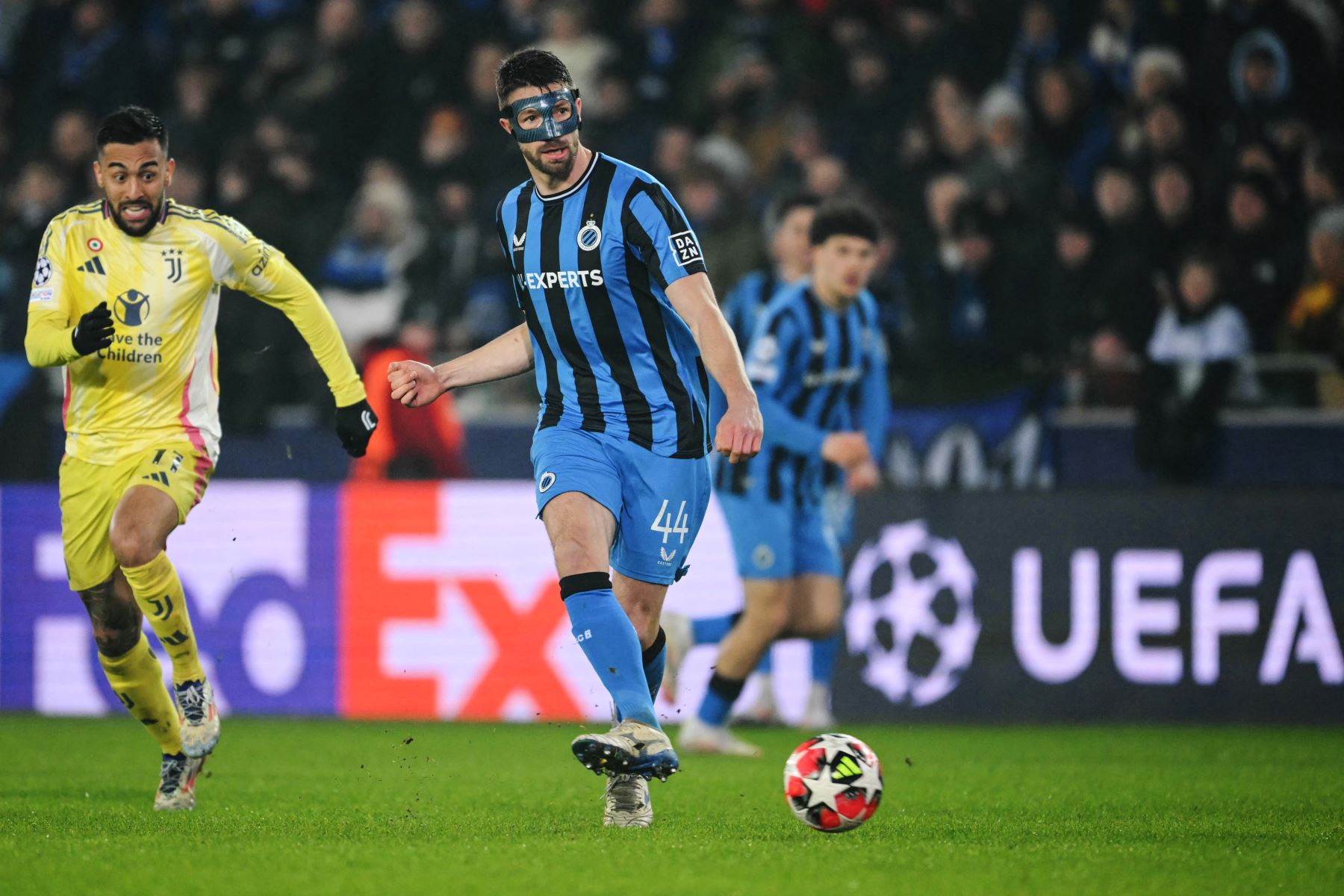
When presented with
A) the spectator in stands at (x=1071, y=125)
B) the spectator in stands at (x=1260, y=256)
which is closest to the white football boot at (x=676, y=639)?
the spectator in stands at (x=1260, y=256)

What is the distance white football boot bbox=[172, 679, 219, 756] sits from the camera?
19.1ft

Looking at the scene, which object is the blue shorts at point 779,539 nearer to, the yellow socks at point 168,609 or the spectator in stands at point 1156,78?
the yellow socks at point 168,609

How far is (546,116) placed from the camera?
5.29 metres

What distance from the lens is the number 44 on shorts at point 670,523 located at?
5402mm

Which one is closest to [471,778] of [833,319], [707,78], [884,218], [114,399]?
[114,399]

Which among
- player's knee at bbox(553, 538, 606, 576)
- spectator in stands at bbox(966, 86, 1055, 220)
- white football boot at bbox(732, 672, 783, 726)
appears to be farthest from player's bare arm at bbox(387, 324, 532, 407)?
spectator in stands at bbox(966, 86, 1055, 220)

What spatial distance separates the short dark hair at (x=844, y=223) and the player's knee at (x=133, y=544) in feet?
12.7

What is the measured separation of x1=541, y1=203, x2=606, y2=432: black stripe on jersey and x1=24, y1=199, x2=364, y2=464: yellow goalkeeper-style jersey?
37.9 inches

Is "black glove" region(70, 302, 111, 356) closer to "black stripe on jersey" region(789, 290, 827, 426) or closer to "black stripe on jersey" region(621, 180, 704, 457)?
"black stripe on jersey" region(621, 180, 704, 457)

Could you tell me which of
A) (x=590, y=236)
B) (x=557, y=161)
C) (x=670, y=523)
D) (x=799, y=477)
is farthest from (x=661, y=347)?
(x=799, y=477)

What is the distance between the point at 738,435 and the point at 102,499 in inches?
93.7

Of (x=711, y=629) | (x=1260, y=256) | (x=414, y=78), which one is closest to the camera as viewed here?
(x=711, y=629)

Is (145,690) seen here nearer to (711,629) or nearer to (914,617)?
(711,629)

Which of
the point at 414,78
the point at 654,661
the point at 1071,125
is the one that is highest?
the point at 414,78
